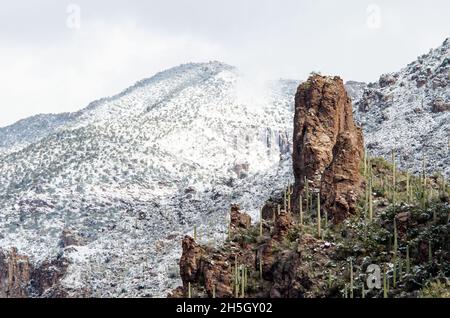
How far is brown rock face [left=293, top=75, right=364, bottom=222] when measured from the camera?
72062 millimetres

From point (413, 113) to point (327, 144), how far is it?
4296cm

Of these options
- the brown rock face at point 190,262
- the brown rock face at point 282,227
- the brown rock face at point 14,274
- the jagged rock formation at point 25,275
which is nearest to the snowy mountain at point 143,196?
the jagged rock formation at point 25,275

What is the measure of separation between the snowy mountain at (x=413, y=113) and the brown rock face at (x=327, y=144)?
58.3 feet

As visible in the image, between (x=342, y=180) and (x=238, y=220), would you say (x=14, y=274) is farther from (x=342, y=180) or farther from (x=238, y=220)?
(x=342, y=180)

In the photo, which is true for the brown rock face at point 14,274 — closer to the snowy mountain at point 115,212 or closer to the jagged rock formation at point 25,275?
the jagged rock formation at point 25,275

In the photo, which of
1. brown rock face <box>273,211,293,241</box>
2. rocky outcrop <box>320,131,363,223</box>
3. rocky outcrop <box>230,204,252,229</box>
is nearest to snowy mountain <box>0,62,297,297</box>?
rocky outcrop <box>230,204,252,229</box>

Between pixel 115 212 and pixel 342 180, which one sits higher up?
pixel 115 212

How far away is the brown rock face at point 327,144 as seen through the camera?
72062mm

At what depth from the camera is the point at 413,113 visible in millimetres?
119688

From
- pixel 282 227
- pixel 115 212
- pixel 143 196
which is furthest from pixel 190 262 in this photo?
pixel 143 196

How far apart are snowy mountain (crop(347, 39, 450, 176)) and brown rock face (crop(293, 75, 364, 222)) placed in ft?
58.3

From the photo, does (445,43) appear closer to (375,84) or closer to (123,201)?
(375,84)

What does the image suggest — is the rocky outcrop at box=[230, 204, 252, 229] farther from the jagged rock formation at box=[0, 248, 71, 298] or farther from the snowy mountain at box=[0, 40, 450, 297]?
the jagged rock formation at box=[0, 248, 71, 298]

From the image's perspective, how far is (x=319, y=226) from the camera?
222ft
